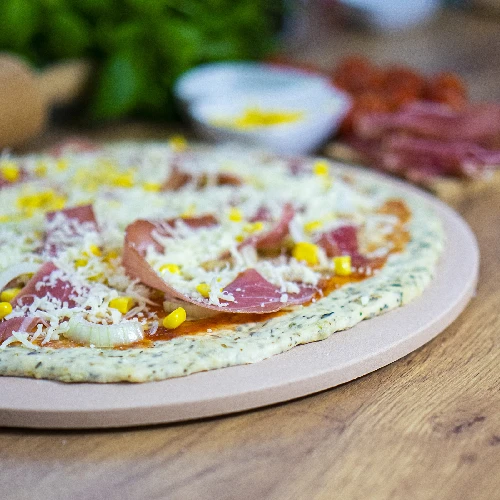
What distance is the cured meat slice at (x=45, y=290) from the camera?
6.59ft

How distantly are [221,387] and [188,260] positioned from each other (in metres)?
0.59

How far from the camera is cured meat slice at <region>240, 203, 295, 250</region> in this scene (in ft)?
7.57

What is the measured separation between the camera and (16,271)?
83.1 inches

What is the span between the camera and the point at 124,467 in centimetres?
157

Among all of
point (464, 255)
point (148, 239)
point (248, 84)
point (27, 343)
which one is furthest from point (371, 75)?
point (27, 343)

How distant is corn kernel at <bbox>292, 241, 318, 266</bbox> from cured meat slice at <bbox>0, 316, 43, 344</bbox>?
0.80 metres

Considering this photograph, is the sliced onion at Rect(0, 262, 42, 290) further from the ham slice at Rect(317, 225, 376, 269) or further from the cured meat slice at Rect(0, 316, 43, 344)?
the ham slice at Rect(317, 225, 376, 269)

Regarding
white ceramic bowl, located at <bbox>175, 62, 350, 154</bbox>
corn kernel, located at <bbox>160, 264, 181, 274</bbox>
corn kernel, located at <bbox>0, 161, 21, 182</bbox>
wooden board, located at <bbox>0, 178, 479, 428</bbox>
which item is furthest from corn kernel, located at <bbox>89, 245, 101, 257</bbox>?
white ceramic bowl, located at <bbox>175, 62, 350, 154</bbox>

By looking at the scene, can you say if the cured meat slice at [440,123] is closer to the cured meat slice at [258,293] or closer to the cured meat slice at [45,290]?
the cured meat slice at [258,293]

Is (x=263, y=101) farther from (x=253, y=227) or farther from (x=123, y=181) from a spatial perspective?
(x=253, y=227)

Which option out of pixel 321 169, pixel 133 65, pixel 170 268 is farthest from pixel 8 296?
pixel 133 65

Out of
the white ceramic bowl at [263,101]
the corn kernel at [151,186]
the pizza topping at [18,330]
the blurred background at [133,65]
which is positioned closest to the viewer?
the pizza topping at [18,330]

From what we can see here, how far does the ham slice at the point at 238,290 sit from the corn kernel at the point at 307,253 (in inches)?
6.2

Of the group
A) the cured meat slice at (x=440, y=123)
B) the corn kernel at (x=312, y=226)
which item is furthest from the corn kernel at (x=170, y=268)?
the cured meat slice at (x=440, y=123)
